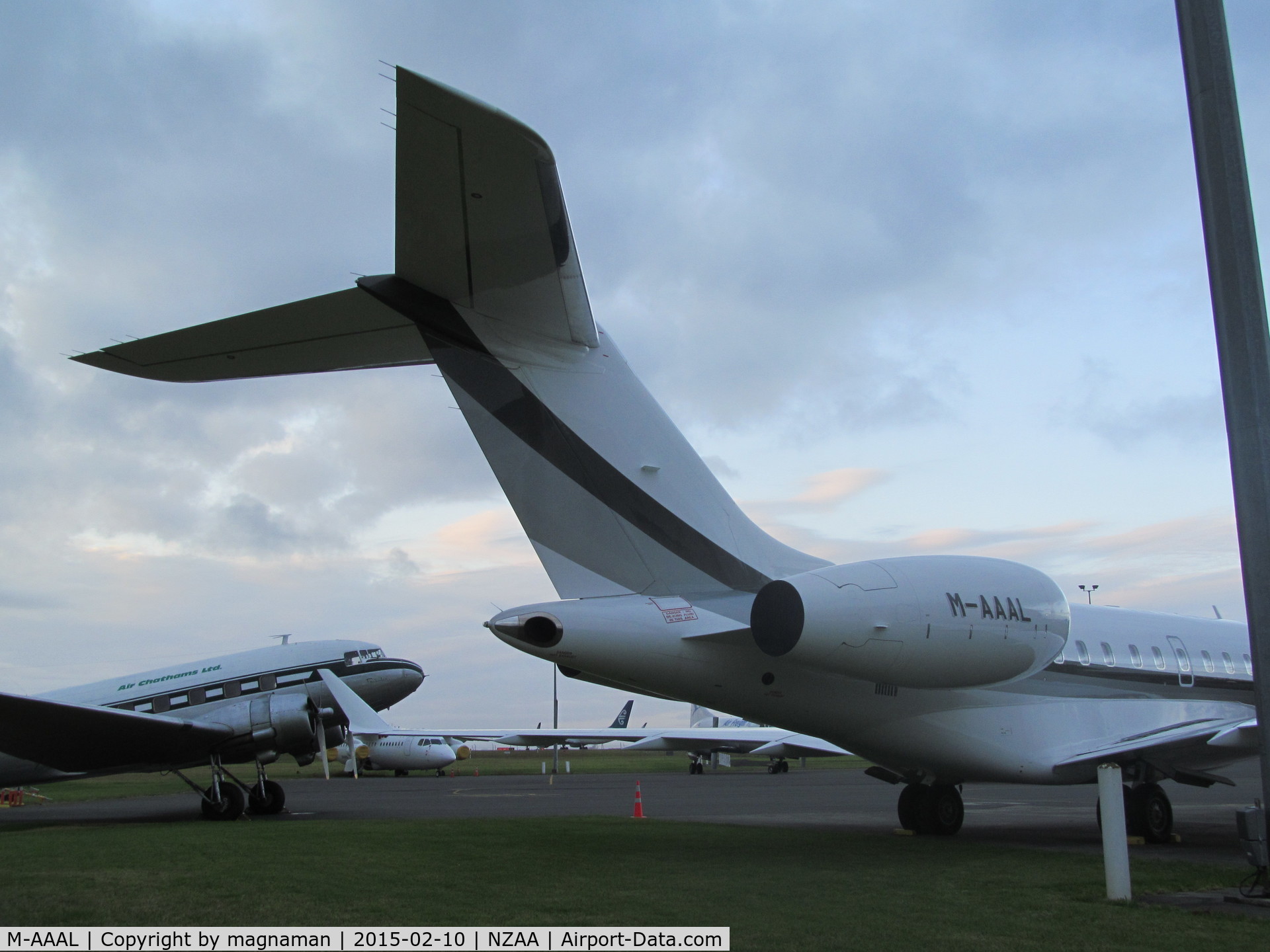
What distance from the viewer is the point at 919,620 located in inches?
312

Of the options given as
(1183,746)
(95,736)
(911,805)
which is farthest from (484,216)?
(95,736)

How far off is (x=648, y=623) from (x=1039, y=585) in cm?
370

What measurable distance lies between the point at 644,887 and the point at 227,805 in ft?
38.4

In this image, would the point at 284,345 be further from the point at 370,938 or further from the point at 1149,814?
the point at 1149,814

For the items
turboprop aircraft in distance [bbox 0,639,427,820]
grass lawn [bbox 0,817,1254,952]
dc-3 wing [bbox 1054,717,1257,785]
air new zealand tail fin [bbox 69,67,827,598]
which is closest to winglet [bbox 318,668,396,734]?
turboprop aircraft in distance [bbox 0,639,427,820]

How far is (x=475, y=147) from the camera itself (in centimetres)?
524

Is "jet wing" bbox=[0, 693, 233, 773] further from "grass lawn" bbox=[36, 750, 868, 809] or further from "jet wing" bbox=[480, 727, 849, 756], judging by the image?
"jet wing" bbox=[480, 727, 849, 756]

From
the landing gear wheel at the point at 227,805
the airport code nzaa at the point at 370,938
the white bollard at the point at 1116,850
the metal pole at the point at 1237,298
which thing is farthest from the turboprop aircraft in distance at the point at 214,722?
the metal pole at the point at 1237,298

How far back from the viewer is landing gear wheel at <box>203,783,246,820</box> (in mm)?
16344

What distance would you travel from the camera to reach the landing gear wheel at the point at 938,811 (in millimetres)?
11789

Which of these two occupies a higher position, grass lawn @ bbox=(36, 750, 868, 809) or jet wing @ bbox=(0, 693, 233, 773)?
jet wing @ bbox=(0, 693, 233, 773)

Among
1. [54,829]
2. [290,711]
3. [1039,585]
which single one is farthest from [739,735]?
[1039,585]

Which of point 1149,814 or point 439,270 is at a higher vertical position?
point 439,270

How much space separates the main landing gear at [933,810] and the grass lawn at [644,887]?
485 millimetres
